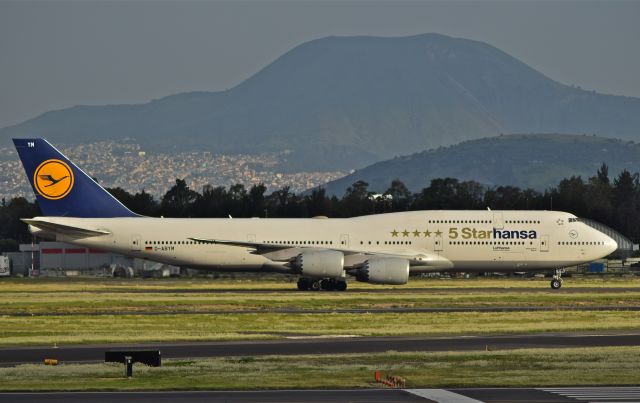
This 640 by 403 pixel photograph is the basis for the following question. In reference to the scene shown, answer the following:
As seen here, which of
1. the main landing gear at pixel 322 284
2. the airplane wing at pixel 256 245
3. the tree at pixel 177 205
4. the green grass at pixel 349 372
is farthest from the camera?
the tree at pixel 177 205

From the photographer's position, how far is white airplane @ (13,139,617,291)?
65688 millimetres

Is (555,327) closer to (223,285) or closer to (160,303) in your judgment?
(160,303)

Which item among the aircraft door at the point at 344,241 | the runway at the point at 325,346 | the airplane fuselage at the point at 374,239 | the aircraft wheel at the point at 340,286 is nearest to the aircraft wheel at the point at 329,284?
the aircraft wheel at the point at 340,286

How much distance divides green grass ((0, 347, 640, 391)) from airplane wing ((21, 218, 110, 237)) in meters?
36.5

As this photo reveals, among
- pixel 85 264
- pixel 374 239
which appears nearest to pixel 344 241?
pixel 374 239

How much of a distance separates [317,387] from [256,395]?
5.34 feet

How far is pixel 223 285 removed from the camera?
71.4m

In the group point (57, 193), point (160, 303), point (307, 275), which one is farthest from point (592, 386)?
point (57, 193)

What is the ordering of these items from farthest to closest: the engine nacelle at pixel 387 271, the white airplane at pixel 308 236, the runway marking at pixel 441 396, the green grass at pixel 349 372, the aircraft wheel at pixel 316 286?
the white airplane at pixel 308 236 → the aircraft wheel at pixel 316 286 → the engine nacelle at pixel 387 271 → the green grass at pixel 349 372 → the runway marking at pixel 441 396

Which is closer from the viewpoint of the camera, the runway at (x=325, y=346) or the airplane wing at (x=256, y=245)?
the runway at (x=325, y=346)

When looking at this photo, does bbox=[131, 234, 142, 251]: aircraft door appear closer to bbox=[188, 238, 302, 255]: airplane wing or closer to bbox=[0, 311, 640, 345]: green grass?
bbox=[188, 238, 302, 255]: airplane wing

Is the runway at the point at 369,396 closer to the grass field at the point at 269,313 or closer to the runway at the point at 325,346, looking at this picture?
the runway at the point at 325,346

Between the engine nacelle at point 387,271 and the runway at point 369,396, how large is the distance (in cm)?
3783

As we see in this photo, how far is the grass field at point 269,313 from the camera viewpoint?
38.6 metres
